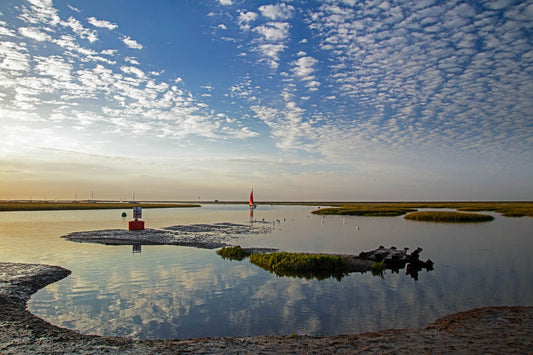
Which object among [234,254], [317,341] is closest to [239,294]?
[317,341]

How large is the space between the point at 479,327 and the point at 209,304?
10.6 meters

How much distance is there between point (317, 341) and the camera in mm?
10922

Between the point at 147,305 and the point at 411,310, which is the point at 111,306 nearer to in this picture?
the point at 147,305

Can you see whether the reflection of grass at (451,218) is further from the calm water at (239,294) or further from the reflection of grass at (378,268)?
the reflection of grass at (378,268)

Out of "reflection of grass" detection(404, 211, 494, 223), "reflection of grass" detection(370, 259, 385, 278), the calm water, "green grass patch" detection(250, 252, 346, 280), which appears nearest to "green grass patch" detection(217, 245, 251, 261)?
the calm water

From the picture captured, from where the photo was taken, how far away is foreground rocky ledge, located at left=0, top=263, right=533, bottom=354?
1001 cm

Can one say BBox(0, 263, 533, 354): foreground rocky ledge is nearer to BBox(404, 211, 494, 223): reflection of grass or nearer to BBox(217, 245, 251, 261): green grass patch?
BBox(217, 245, 251, 261): green grass patch

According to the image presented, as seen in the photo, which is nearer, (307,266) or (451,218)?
(307,266)

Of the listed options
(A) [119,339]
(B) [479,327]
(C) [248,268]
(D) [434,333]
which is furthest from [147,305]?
(B) [479,327]

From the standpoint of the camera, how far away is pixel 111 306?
15148mm

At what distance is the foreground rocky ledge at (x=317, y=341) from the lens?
32.8 feet

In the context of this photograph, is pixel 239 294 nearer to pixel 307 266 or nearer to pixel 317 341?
pixel 307 266

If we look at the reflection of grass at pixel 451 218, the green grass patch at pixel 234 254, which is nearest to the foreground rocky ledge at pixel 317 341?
the green grass patch at pixel 234 254

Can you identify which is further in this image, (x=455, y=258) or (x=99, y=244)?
(x=99, y=244)
